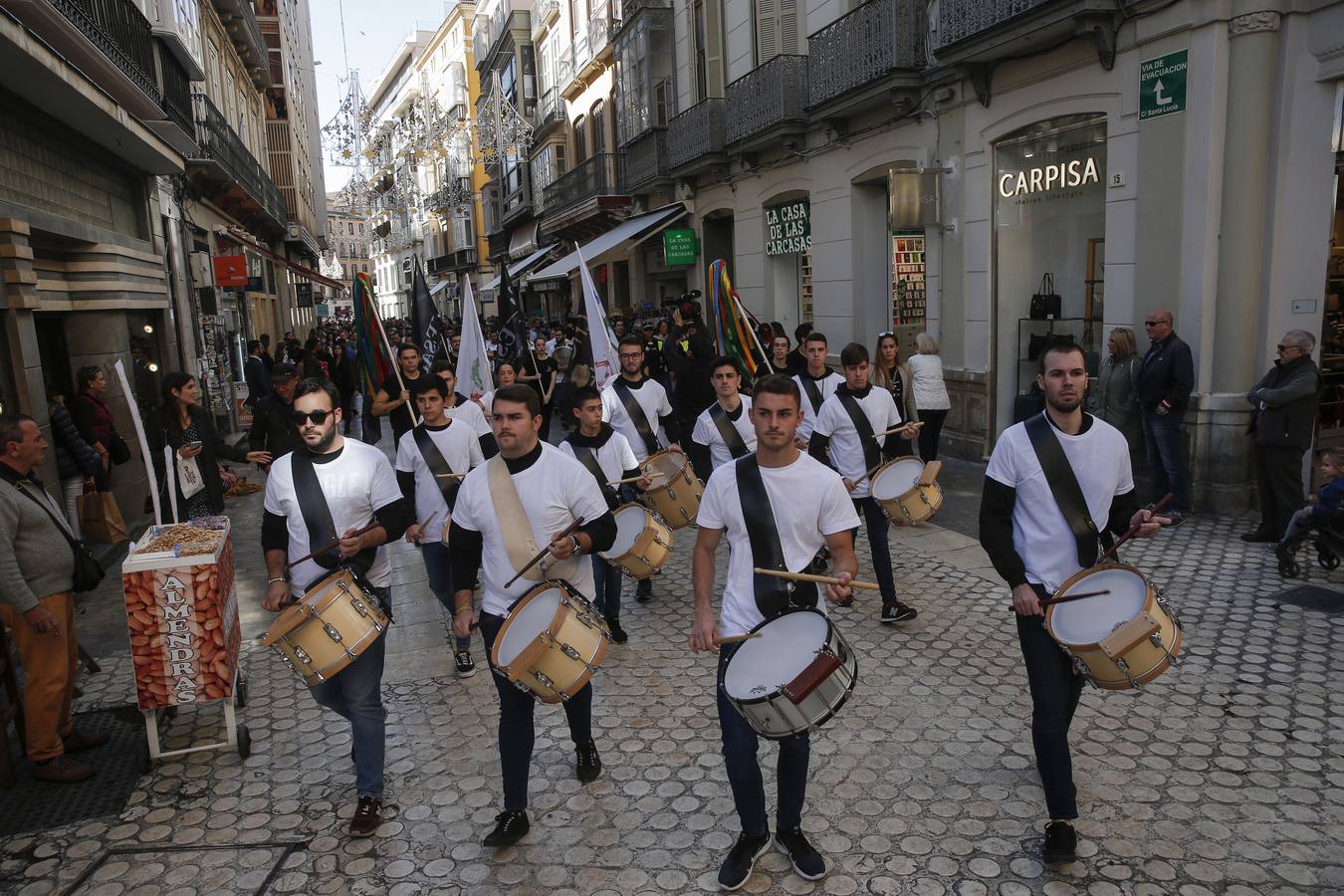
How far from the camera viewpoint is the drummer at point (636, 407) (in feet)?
23.8

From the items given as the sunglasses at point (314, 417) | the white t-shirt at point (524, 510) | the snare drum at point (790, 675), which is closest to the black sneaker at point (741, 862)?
the snare drum at point (790, 675)

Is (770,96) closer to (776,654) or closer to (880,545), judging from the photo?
(880,545)

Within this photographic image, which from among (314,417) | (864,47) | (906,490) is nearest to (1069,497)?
(906,490)

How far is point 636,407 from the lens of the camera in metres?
7.29

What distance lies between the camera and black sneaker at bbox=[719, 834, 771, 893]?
3.56 metres

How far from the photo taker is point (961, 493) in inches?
401

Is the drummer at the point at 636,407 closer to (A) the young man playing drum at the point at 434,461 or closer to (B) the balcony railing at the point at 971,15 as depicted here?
(A) the young man playing drum at the point at 434,461

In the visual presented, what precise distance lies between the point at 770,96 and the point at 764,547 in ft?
44.5

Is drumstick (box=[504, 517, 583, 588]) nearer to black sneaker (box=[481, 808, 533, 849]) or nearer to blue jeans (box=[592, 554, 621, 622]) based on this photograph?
black sneaker (box=[481, 808, 533, 849])

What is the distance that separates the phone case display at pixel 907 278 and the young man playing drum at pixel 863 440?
797 centimetres

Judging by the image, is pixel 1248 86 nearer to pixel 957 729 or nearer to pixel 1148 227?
pixel 1148 227

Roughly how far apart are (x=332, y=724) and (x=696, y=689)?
2.07 metres

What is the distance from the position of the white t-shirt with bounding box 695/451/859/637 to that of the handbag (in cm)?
846

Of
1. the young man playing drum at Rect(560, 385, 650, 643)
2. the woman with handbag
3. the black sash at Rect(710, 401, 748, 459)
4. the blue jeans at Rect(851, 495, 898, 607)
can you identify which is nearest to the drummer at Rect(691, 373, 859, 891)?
the young man playing drum at Rect(560, 385, 650, 643)
